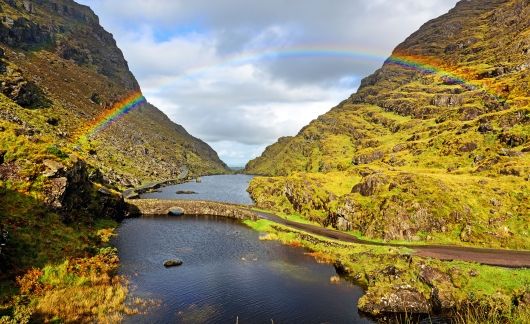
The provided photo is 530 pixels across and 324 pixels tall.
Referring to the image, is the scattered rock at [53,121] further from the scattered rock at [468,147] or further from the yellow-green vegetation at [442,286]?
the scattered rock at [468,147]

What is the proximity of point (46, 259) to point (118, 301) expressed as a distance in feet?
39.1

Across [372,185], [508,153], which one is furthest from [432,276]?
[508,153]

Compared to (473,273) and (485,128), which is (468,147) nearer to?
(485,128)

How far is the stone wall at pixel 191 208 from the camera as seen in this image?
106875 mm

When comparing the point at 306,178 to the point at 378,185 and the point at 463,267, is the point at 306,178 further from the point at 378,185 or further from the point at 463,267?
the point at 463,267

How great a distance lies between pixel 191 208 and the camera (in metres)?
113

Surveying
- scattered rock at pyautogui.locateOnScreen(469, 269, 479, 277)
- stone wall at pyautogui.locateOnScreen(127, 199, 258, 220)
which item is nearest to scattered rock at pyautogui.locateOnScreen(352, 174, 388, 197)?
stone wall at pyautogui.locateOnScreen(127, 199, 258, 220)

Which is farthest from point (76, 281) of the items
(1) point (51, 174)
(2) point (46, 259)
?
(1) point (51, 174)

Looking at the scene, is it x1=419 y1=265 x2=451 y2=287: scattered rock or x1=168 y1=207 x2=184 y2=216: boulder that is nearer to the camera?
x1=419 y1=265 x2=451 y2=287: scattered rock

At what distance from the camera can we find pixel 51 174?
206 feet

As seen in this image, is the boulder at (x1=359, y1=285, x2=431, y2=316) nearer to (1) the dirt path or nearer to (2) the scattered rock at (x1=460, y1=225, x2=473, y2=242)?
(1) the dirt path

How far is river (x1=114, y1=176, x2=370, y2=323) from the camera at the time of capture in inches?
1641

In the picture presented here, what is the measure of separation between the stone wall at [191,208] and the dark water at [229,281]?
21.4m

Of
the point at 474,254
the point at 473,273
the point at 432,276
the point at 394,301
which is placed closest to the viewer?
the point at 394,301
